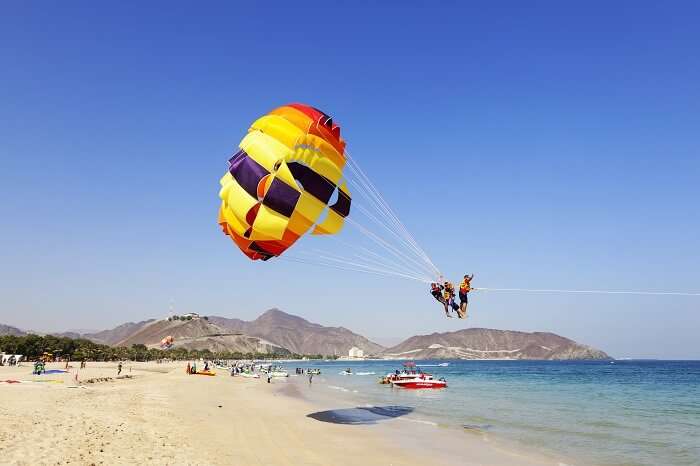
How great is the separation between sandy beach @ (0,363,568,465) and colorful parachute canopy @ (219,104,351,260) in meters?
5.87

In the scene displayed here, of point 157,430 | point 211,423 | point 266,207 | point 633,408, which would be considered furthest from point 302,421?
point 633,408

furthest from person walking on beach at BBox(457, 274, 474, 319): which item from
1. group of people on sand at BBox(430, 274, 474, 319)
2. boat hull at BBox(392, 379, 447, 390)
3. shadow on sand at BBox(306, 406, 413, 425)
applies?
boat hull at BBox(392, 379, 447, 390)

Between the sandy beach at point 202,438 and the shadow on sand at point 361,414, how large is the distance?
0.49 m

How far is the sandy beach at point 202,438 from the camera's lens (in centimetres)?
1109

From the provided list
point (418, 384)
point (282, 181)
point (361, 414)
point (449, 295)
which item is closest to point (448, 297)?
point (449, 295)

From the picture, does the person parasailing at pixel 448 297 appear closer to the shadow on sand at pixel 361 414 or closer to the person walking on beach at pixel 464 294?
the person walking on beach at pixel 464 294

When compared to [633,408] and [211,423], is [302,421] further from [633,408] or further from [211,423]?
[633,408]

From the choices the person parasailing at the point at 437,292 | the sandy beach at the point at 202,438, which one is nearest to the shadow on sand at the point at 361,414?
the sandy beach at the point at 202,438

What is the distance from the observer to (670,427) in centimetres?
2342

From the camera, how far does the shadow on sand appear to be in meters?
21.4

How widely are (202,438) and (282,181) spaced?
783cm

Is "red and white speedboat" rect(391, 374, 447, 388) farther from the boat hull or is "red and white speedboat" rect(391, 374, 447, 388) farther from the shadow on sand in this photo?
the shadow on sand

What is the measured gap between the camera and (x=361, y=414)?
24000mm

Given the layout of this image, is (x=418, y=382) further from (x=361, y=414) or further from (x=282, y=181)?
(x=282, y=181)
